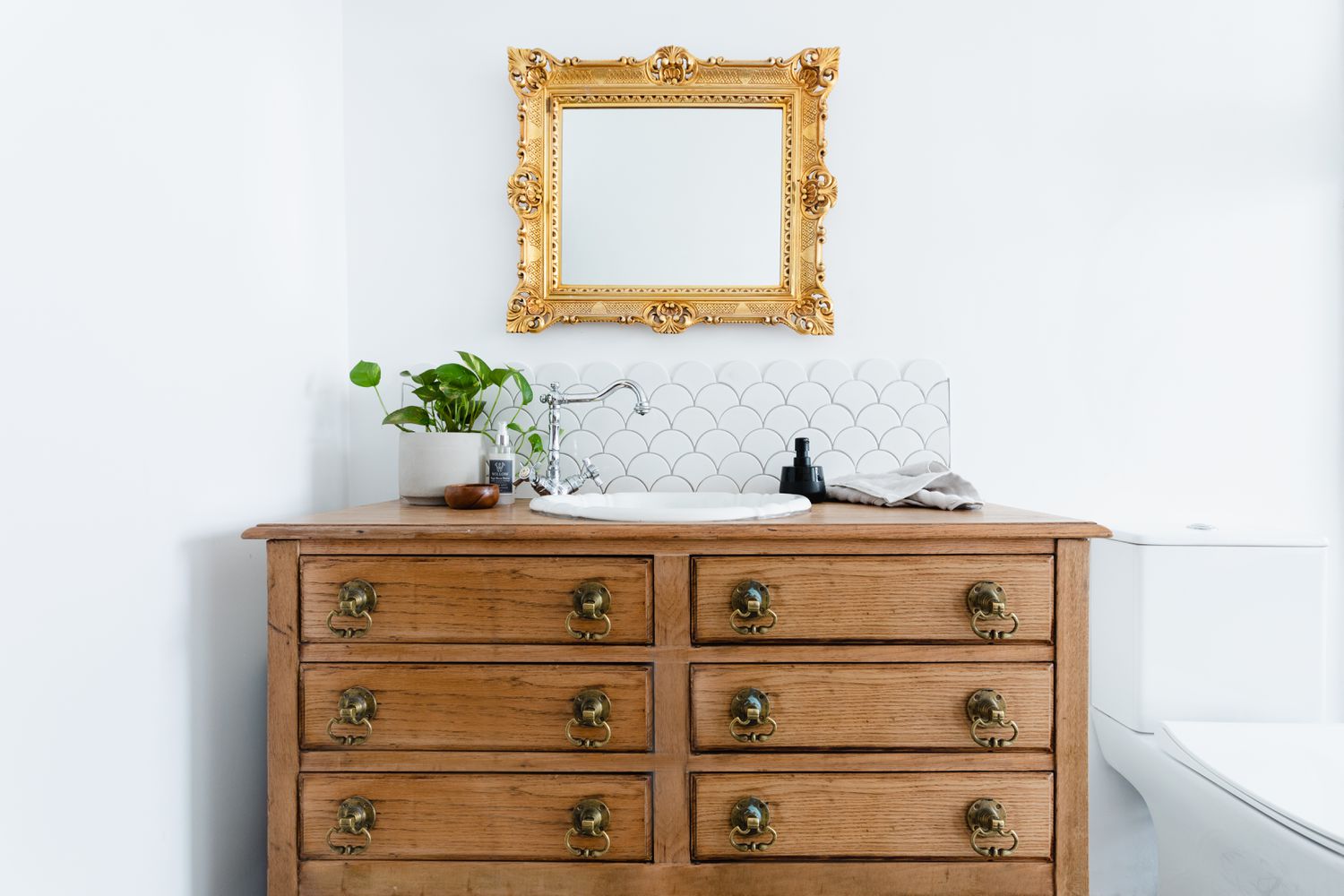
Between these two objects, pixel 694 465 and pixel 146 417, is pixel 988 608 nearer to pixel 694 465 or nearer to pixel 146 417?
pixel 694 465

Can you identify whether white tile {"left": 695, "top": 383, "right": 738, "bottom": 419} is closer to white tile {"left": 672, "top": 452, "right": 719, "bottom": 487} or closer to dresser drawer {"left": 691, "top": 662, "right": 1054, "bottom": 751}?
white tile {"left": 672, "top": 452, "right": 719, "bottom": 487}

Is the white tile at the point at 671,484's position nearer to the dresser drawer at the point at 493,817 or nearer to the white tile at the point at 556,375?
the white tile at the point at 556,375

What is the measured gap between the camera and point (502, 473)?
55.1 inches

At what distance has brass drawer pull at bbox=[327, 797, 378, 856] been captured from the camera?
3.38 feet

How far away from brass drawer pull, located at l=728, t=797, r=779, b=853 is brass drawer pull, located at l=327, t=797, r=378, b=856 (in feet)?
1.72

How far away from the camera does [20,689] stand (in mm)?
797

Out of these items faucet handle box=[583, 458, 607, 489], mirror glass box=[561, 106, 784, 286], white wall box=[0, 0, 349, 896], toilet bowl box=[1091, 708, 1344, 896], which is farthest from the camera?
mirror glass box=[561, 106, 784, 286]

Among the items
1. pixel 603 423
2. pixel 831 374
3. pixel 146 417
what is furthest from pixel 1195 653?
pixel 146 417

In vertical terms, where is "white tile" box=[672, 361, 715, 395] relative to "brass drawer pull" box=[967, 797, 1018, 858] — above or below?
above

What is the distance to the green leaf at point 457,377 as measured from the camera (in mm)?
1399

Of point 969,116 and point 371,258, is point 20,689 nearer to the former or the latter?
point 371,258

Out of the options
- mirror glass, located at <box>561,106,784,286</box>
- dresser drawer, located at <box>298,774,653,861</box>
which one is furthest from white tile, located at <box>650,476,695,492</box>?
dresser drawer, located at <box>298,774,653,861</box>

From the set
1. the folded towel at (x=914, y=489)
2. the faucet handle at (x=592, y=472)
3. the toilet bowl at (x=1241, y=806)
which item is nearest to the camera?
the toilet bowl at (x=1241, y=806)

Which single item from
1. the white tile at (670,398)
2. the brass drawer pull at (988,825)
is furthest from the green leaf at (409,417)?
the brass drawer pull at (988,825)
